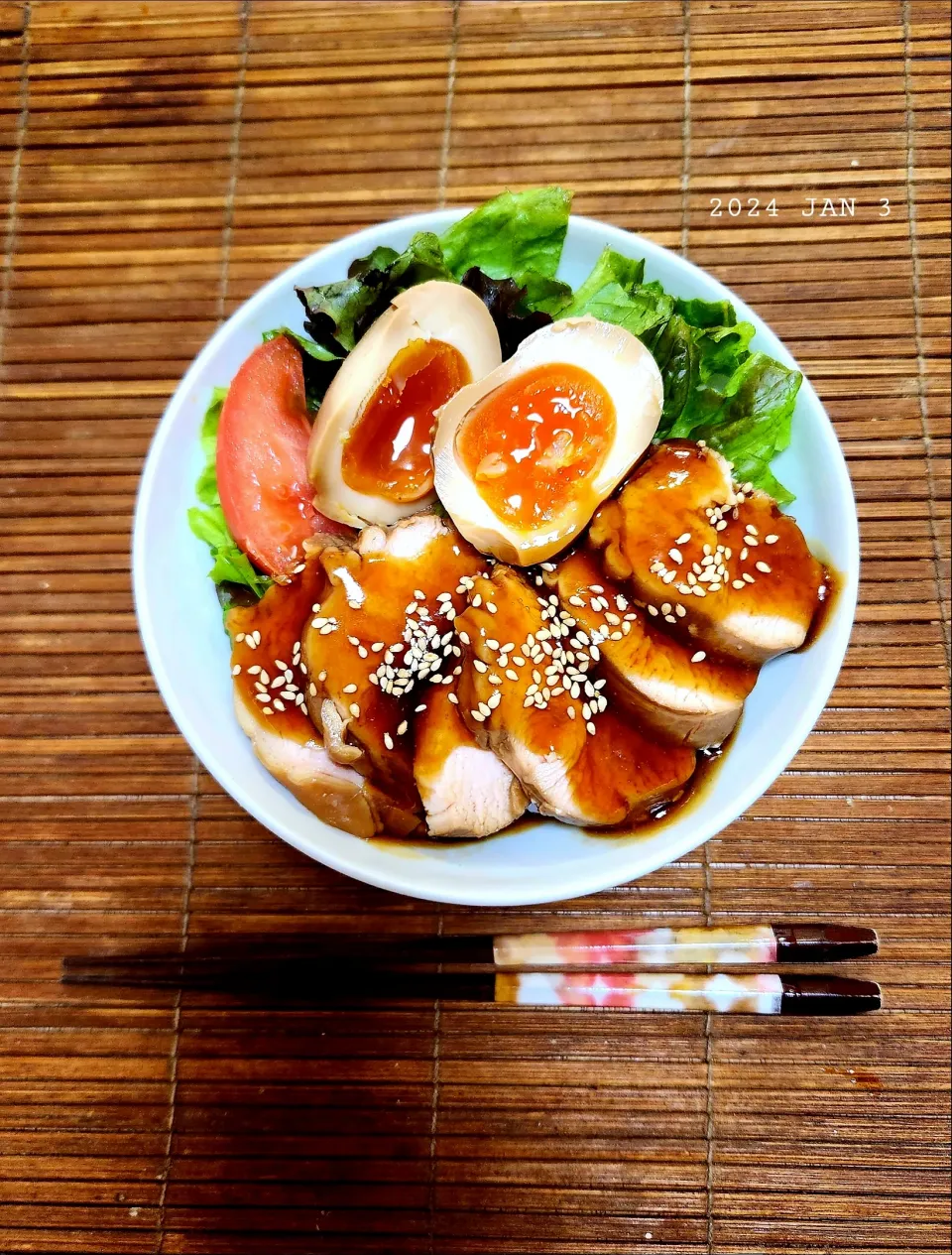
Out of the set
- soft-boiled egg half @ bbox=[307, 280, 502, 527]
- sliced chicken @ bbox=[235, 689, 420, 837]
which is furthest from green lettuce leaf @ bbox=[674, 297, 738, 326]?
sliced chicken @ bbox=[235, 689, 420, 837]

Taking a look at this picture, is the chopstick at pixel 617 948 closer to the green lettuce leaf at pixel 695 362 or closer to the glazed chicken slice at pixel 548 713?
the glazed chicken slice at pixel 548 713

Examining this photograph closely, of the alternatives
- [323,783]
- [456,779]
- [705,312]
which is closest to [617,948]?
[456,779]

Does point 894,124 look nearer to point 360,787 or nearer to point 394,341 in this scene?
point 394,341

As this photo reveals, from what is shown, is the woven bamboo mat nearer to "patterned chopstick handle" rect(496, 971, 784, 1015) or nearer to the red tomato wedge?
"patterned chopstick handle" rect(496, 971, 784, 1015)

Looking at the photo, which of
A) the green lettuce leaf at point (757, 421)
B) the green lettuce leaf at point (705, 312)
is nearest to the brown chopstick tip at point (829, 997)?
the green lettuce leaf at point (757, 421)

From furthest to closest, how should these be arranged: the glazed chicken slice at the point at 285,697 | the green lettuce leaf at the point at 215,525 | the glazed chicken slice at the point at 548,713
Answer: the green lettuce leaf at the point at 215,525 → the glazed chicken slice at the point at 285,697 → the glazed chicken slice at the point at 548,713

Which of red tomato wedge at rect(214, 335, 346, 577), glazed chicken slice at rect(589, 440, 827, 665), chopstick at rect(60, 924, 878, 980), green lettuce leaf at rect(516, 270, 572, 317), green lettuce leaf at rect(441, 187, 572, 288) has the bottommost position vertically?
chopstick at rect(60, 924, 878, 980)

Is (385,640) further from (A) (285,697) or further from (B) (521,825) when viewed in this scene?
(B) (521,825)
